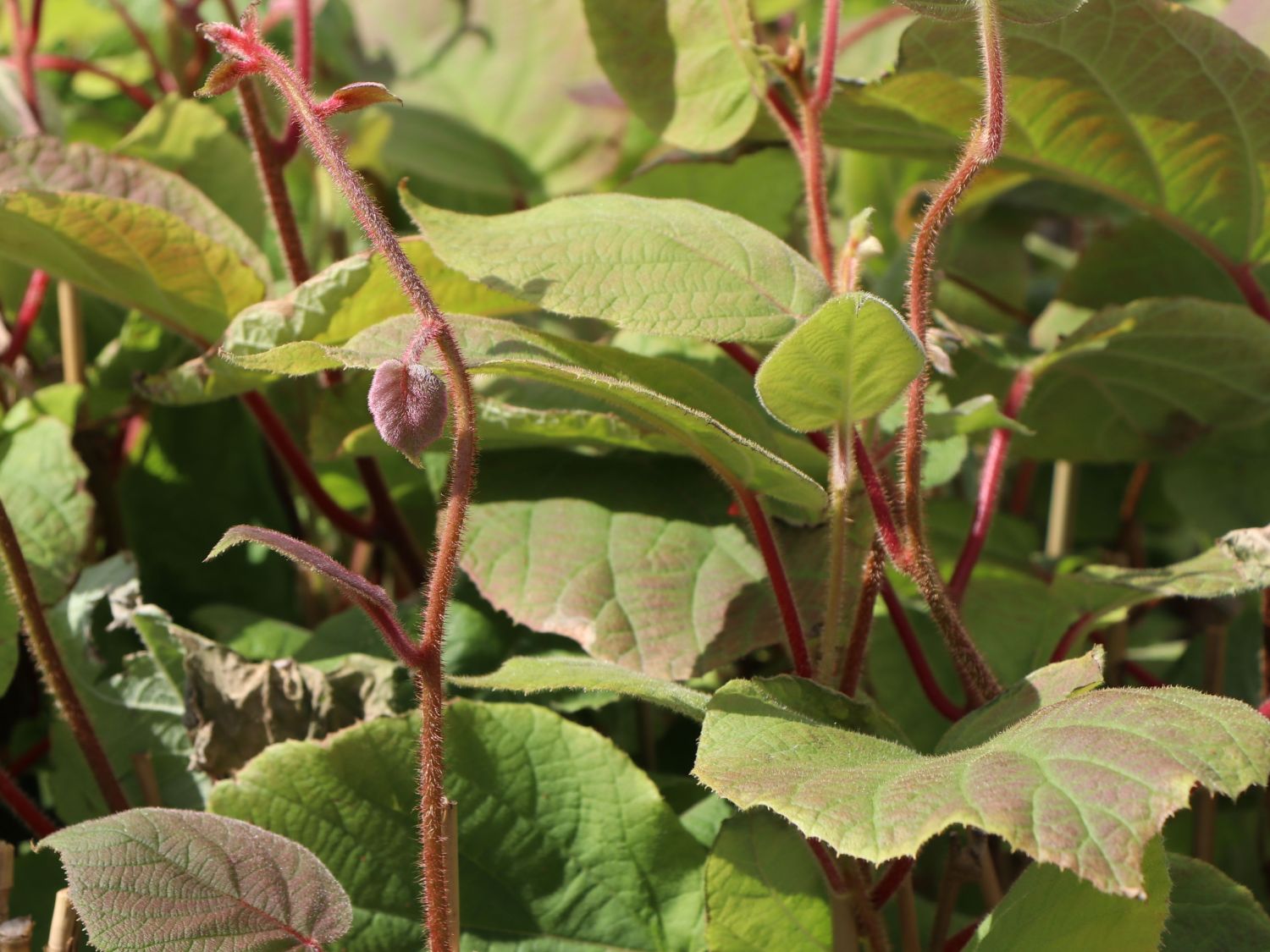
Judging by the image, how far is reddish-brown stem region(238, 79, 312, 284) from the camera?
73 centimetres

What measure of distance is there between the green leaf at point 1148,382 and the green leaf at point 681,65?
8.7 inches

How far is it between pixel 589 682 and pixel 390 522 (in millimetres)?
304

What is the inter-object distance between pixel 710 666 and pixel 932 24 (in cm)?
34

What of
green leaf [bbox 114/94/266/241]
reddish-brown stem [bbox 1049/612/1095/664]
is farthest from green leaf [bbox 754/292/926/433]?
green leaf [bbox 114/94/266/241]

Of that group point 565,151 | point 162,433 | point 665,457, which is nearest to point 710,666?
point 665,457

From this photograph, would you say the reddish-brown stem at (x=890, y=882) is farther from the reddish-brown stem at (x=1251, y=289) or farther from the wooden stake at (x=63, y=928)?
the reddish-brown stem at (x=1251, y=289)

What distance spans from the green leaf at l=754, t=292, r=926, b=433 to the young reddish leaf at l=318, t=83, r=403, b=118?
0.55 ft

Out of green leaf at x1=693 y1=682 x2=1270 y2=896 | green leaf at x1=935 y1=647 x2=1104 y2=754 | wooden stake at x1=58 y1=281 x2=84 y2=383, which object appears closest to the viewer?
green leaf at x1=693 y1=682 x2=1270 y2=896

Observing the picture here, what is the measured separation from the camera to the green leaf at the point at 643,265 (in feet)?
1.82

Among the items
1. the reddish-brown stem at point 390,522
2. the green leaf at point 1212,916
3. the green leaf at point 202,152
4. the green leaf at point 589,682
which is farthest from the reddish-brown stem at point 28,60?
the green leaf at point 1212,916

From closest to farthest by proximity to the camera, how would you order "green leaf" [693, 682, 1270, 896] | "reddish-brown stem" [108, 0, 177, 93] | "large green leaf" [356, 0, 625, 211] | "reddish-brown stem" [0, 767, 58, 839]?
"green leaf" [693, 682, 1270, 896] → "reddish-brown stem" [0, 767, 58, 839] → "reddish-brown stem" [108, 0, 177, 93] → "large green leaf" [356, 0, 625, 211]

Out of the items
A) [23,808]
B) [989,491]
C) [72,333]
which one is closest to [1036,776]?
[989,491]

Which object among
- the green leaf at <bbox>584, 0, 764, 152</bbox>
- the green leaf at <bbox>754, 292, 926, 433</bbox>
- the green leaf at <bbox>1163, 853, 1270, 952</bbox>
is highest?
the green leaf at <bbox>584, 0, 764, 152</bbox>

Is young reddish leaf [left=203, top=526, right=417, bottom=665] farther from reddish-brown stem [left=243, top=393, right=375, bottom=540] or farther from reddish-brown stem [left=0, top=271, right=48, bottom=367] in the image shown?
reddish-brown stem [left=0, top=271, right=48, bottom=367]
